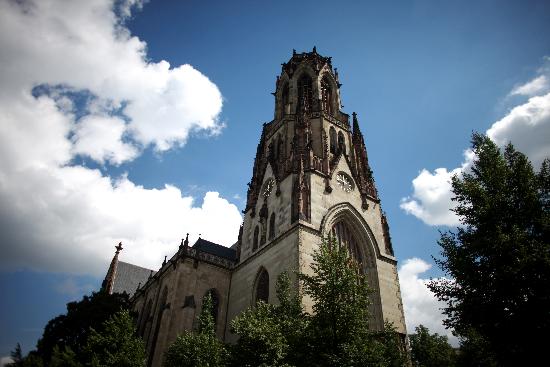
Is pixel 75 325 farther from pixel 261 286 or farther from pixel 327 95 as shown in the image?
pixel 327 95

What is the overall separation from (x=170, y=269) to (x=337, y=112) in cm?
1993

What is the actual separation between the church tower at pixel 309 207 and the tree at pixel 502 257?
7838 millimetres

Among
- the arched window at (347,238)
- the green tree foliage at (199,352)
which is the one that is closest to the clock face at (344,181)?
the arched window at (347,238)

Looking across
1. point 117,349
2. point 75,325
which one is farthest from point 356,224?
point 75,325

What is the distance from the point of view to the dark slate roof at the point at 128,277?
4559 cm

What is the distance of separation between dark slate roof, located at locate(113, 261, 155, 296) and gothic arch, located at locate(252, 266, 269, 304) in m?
27.0

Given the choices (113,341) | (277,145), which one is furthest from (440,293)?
(277,145)

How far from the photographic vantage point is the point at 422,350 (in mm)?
27734

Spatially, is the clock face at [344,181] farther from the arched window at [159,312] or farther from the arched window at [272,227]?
the arched window at [159,312]

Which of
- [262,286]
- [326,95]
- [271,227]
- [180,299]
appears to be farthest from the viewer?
[326,95]

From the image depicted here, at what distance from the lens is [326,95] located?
1391 inches

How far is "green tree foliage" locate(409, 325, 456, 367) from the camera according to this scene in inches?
977

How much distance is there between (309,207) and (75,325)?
1773 cm

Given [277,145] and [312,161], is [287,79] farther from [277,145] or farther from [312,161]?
[312,161]
